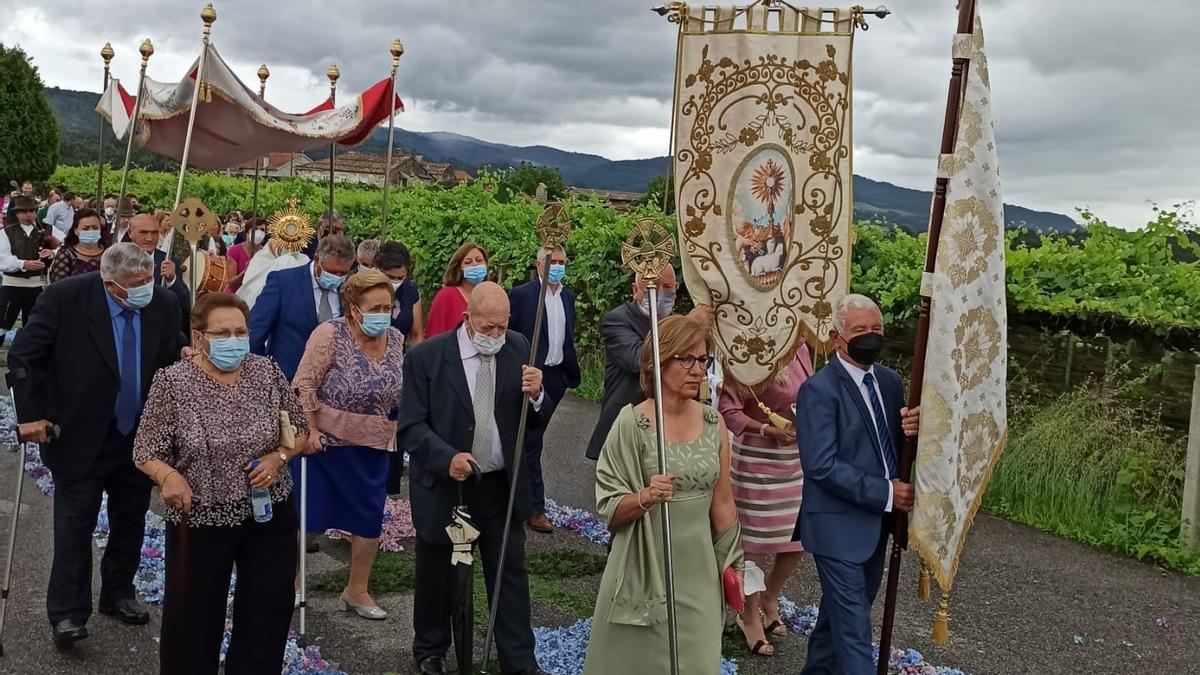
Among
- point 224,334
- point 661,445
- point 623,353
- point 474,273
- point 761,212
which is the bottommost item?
point 661,445

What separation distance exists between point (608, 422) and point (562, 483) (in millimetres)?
3398

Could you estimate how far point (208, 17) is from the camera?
339 inches

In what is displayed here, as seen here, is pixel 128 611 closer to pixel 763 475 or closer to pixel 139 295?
pixel 139 295

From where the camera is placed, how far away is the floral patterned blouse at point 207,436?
4.78 meters

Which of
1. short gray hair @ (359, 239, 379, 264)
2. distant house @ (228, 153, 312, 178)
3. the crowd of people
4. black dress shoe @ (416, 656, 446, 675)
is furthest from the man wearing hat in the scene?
black dress shoe @ (416, 656, 446, 675)

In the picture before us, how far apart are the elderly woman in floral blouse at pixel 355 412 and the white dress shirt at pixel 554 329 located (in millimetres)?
2148

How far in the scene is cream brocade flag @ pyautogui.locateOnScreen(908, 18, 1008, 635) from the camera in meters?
4.65

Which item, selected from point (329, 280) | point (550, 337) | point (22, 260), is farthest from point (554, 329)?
point (22, 260)

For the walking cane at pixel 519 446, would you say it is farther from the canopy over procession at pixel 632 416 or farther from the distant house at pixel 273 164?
the distant house at pixel 273 164

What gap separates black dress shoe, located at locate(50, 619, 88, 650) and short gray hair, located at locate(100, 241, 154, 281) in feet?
5.63

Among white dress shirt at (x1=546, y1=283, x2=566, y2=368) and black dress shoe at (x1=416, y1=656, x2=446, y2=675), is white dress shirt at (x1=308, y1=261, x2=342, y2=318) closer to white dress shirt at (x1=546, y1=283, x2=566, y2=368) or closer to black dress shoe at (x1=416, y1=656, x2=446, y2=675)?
white dress shirt at (x1=546, y1=283, x2=566, y2=368)

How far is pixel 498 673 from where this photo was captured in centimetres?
587

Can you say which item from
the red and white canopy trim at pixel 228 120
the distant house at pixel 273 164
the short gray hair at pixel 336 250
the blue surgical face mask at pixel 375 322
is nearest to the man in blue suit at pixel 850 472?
the blue surgical face mask at pixel 375 322

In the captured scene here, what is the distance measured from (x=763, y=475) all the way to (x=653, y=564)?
1.96 meters
